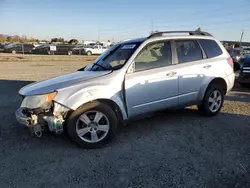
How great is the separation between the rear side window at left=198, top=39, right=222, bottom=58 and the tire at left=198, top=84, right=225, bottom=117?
704 mm

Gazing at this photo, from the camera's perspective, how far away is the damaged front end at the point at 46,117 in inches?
130

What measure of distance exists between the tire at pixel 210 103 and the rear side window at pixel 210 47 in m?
0.70

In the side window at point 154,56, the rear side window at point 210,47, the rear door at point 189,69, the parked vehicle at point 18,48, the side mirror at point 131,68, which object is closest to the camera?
the side mirror at point 131,68

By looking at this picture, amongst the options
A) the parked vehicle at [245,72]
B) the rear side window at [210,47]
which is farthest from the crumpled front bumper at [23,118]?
the parked vehicle at [245,72]

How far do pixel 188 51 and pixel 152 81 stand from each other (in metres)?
1.22

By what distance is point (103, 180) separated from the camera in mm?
2768

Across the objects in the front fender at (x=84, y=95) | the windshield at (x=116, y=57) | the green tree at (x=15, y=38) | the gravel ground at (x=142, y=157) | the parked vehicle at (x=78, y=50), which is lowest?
the gravel ground at (x=142, y=157)

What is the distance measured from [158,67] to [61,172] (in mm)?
2413

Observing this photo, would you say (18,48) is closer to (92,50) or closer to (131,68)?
(92,50)

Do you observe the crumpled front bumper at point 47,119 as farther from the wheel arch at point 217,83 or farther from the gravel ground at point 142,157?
the wheel arch at point 217,83

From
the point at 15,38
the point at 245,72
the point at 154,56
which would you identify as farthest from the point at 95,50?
the point at 15,38

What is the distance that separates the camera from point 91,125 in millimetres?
3551

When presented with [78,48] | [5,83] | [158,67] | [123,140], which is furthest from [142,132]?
[78,48]

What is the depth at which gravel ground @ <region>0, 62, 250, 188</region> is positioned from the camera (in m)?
2.76
